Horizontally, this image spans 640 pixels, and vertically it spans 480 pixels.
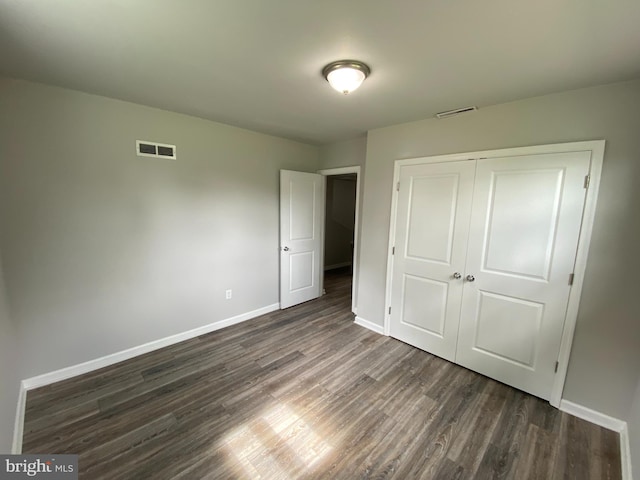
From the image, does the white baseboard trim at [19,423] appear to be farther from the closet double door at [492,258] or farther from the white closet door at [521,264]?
the white closet door at [521,264]

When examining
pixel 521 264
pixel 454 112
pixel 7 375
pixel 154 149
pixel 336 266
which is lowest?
pixel 336 266

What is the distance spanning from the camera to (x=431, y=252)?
8.69 ft

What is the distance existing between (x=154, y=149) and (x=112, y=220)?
767 millimetres

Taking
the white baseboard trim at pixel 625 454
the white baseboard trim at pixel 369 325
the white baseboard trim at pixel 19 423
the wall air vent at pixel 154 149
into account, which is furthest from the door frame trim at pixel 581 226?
the white baseboard trim at pixel 19 423

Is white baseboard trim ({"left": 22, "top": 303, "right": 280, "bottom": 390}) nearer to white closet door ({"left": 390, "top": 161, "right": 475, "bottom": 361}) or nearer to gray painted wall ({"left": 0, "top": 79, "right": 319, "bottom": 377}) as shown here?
gray painted wall ({"left": 0, "top": 79, "right": 319, "bottom": 377})

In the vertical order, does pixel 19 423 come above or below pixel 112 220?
below

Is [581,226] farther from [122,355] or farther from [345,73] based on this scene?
[122,355]

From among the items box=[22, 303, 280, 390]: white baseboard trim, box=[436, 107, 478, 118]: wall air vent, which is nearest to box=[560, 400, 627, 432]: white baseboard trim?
box=[436, 107, 478, 118]: wall air vent

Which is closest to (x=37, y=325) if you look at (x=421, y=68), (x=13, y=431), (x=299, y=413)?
(x=13, y=431)

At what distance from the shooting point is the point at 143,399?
2.05 m

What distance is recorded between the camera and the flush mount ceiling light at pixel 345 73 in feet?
5.18

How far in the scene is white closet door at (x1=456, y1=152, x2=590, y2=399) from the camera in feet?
→ 6.35

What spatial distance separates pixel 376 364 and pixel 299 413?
0.95 meters

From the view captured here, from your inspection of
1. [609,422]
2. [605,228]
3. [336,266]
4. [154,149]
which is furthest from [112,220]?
[336,266]
